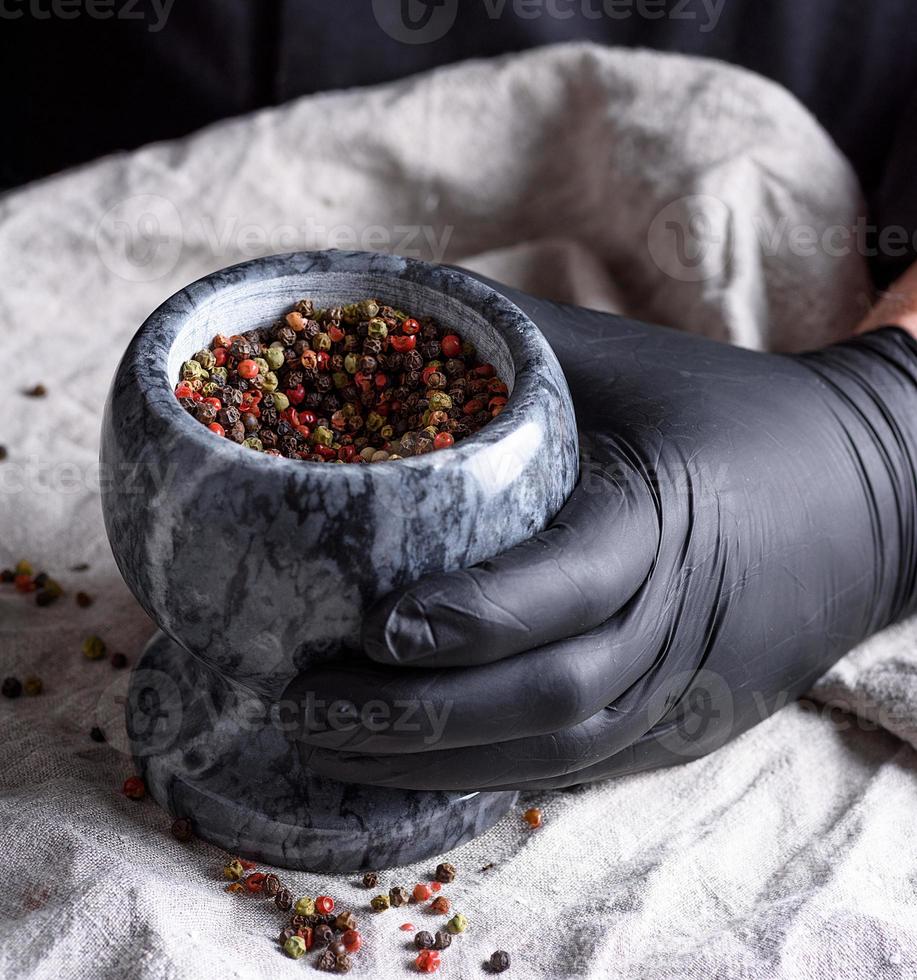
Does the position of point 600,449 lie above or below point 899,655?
above

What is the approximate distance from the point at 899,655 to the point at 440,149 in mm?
869

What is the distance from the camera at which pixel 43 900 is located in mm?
894

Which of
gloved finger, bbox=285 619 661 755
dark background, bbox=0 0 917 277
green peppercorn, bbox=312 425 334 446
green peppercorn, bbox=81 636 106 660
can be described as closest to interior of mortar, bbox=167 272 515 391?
green peppercorn, bbox=312 425 334 446

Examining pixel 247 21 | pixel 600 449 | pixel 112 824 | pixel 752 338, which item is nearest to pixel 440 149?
pixel 247 21

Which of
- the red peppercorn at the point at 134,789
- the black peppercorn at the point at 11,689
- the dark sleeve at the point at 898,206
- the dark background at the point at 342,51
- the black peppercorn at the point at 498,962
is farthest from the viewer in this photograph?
the dark background at the point at 342,51

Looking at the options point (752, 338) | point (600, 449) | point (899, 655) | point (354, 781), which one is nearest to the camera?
point (354, 781)

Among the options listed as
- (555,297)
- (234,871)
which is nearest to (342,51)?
(555,297)

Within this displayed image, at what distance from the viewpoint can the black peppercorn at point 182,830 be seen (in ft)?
3.16

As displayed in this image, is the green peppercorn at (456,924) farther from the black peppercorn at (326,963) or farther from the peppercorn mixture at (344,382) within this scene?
the peppercorn mixture at (344,382)

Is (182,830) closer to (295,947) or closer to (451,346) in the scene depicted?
(295,947)

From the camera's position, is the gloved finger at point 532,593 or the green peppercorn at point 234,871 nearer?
the gloved finger at point 532,593

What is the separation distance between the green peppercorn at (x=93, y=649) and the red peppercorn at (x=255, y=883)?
31 centimetres

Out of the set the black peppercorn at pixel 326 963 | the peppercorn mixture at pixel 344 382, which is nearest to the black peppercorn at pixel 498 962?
the black peppercorn at pixel 326 963

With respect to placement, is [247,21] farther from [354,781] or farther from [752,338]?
[354,781]
